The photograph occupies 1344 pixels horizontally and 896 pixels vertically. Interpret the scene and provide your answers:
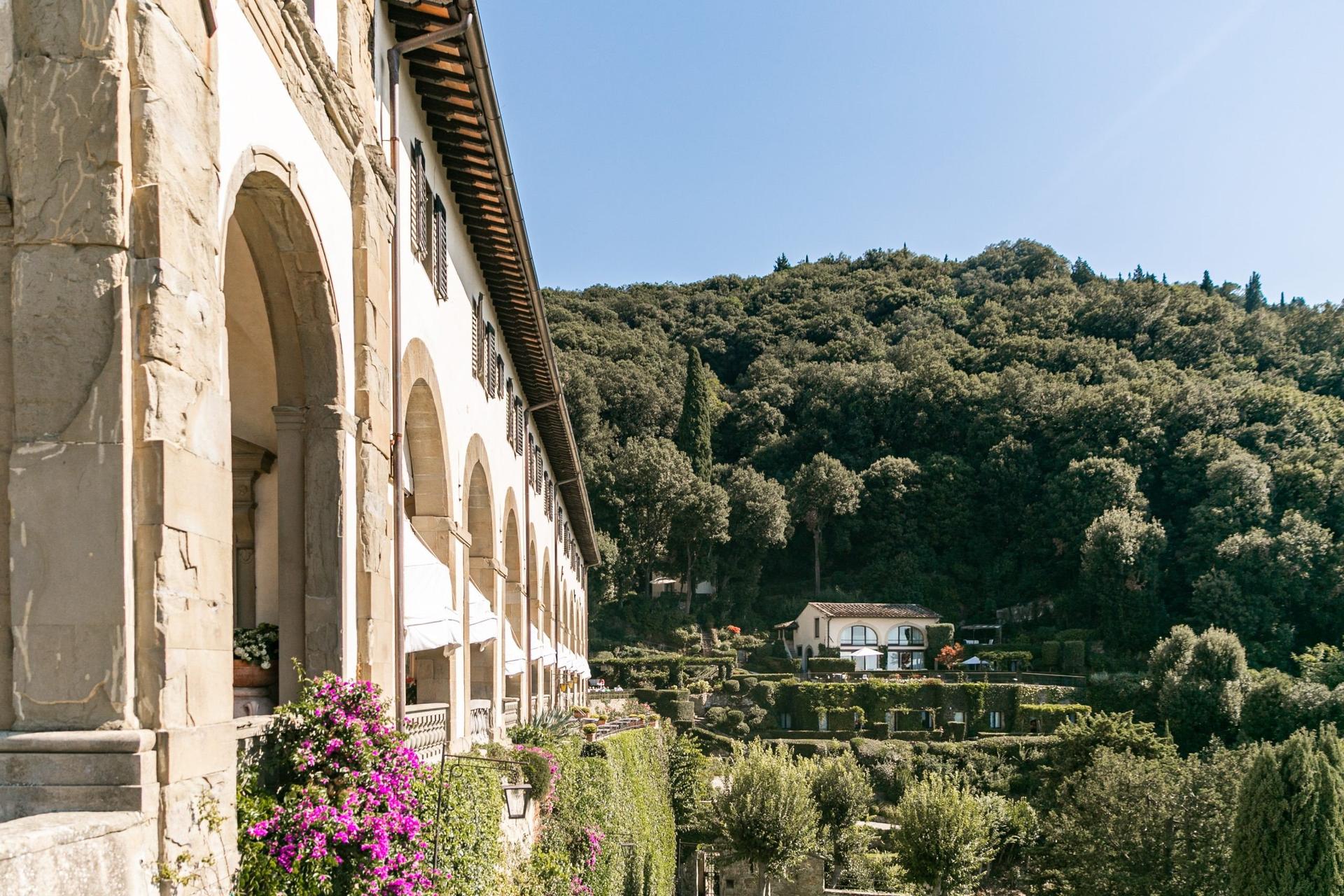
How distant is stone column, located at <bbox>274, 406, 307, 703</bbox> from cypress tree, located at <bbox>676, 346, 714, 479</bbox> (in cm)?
7205

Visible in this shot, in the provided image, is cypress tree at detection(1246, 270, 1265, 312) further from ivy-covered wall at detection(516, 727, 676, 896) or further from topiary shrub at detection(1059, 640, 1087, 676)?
ivy-covered wall at detection(516, 727, 676, 896)

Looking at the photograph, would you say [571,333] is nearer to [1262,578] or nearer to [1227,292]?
[1262,578]

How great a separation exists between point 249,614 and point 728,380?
9475 centimetres

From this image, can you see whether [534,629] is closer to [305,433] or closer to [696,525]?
[305,433]

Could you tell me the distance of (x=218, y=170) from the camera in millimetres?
6332

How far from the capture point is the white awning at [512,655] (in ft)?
65.2

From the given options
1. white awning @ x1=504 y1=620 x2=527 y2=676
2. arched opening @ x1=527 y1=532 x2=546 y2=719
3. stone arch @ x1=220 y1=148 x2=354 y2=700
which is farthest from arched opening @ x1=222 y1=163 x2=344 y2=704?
arched opening @ x1=527 y1=532 x2=546 y2=719

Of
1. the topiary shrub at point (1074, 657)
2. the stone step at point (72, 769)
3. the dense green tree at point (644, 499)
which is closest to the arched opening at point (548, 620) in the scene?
the stone step at point (72, 769)

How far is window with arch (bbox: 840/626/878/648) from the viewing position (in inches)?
2756

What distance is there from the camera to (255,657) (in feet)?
29.9

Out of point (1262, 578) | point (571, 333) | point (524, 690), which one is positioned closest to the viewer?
point (524, 690)

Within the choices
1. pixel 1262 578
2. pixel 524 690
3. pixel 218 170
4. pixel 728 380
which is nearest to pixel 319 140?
pixel 218 170

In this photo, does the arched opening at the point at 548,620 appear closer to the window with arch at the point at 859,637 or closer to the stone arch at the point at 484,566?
the stone arch at the point at 484,566

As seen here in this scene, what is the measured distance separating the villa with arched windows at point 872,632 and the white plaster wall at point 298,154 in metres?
61.9
